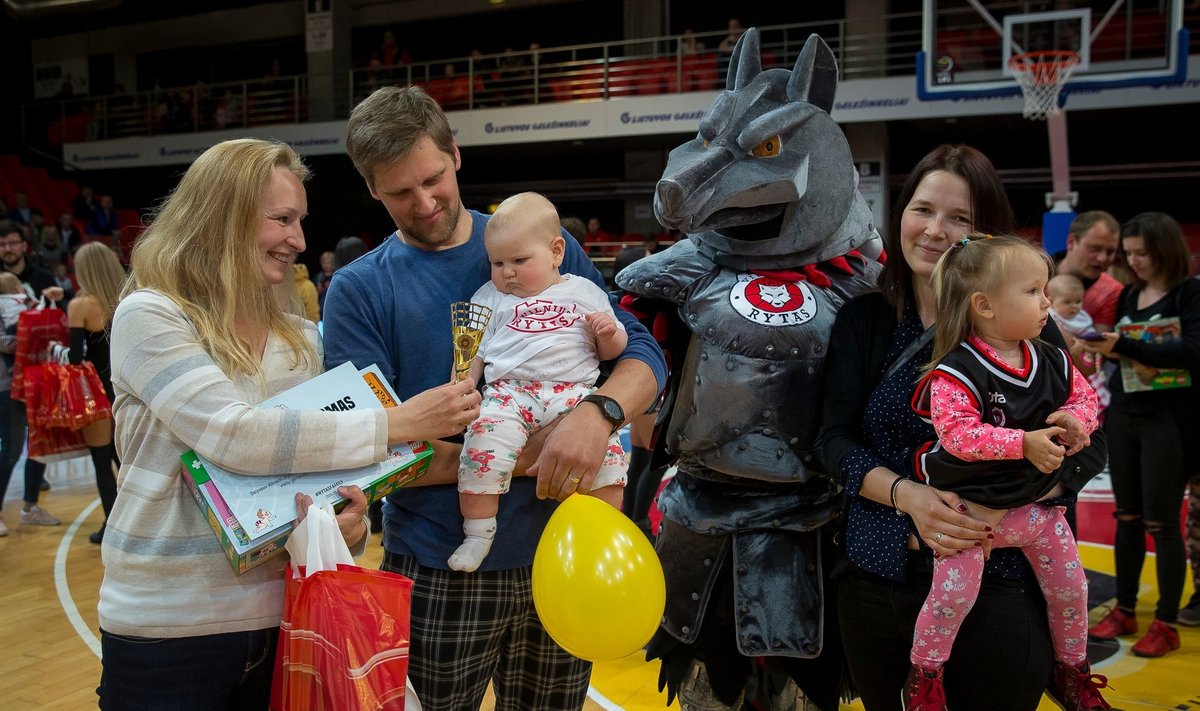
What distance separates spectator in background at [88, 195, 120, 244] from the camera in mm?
15000

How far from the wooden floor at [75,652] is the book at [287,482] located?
6.82 feet

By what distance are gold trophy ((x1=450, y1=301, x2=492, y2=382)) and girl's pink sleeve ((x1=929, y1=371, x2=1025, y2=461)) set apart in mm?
865

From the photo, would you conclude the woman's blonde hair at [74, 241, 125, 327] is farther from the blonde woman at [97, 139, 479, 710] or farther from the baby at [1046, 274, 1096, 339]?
the baby at [1046, 274, 1096, 339]

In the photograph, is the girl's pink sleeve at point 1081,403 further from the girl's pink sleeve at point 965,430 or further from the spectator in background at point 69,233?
the spectator in background at point 69,233

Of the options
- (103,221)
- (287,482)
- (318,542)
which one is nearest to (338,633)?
(318,542)

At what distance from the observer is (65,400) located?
5.50m

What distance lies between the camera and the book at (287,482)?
1.58 meters

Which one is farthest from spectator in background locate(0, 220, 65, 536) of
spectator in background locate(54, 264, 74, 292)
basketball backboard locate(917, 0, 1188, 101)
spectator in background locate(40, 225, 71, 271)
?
spectator in background locate(40, 225, 71, 271)

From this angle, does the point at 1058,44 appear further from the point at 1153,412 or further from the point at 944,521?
the point at 944,521

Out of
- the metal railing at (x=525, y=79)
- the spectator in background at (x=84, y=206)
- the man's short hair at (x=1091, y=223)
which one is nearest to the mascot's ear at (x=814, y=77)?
the man's short hair at (x=1091, y=223)

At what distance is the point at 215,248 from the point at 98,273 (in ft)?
14.3

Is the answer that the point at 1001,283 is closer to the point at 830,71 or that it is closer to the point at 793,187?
the point at 793,187

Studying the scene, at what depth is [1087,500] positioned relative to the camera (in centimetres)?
628

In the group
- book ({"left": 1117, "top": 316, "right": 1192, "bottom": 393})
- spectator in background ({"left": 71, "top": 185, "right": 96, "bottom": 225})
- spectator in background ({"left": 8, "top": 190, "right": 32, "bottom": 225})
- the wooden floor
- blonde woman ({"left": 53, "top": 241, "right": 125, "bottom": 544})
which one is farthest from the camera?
spectator in background ({"left": 71, "top": 185, "right": 96, "bottom": 225})
